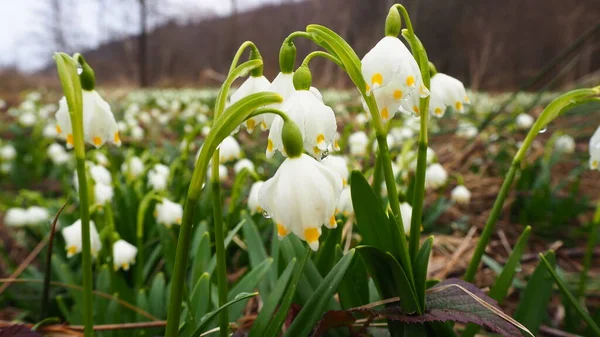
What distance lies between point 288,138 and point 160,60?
23.7 m

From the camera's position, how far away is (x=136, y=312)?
119 cm

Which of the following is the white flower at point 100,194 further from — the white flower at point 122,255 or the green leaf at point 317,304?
the green leaf at point 317,304

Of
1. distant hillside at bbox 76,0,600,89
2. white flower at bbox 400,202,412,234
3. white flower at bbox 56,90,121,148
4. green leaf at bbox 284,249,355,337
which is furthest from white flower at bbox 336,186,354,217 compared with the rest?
distant hillside at bbox 76,0,600,89

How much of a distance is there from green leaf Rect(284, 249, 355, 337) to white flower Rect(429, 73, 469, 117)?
34 centimetres

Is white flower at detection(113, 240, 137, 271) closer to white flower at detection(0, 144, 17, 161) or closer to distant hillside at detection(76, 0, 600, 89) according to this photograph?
white flower at detection(0, 144, 17, 161)

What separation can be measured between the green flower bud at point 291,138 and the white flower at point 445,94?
424 mm

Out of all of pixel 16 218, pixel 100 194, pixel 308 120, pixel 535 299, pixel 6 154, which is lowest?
pixel 535 299

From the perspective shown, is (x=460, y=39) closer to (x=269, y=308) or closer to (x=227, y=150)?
(x=227, y=150)

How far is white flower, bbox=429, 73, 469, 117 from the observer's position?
91 centimetres

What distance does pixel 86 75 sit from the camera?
73 cm

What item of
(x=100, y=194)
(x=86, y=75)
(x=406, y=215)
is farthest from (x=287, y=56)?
(x=100, y=194)

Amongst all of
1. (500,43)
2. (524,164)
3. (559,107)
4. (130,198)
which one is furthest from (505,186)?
(500,43)

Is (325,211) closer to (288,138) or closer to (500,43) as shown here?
(288,138)

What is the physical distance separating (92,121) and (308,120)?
37 cm
